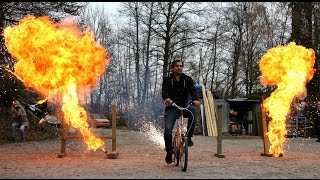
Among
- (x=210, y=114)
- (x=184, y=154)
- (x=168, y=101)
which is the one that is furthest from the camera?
(x=210, y=114)

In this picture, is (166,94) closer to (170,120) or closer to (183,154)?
(170,120)

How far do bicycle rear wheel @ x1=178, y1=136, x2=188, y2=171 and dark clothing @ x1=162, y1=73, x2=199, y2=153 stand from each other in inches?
19.5

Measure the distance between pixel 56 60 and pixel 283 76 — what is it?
19.8ft

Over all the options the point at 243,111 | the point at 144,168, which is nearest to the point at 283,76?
the point at 144,168

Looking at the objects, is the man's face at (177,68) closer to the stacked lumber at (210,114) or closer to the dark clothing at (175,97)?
the dark clothing at (175,97)

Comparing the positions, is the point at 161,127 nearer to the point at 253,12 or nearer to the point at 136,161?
the point at 253,12

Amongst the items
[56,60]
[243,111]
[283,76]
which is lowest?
[243,111]

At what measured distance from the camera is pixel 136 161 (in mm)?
10117

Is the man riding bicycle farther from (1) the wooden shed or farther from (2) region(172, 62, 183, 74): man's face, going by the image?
(1) the wooden shed

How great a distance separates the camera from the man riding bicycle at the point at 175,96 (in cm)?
898

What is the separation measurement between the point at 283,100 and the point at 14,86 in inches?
573

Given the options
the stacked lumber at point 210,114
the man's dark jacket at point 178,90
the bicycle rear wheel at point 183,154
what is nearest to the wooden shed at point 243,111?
the stacked lumber at point 210,114

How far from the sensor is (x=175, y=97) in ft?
30.0

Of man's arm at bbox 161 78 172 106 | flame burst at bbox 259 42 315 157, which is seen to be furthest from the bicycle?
flame burst at bbox 259 42 315 157
